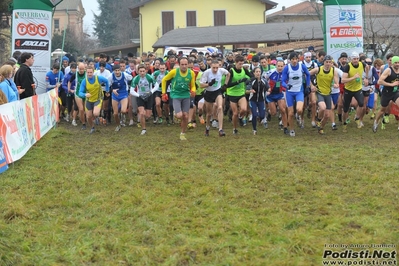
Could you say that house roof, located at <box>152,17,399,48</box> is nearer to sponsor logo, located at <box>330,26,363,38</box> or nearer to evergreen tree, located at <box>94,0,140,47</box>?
sponsor logo, located at <box>330,26,363,38</box>

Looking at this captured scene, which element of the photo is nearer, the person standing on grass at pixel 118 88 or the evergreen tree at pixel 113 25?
the person standing on grass at pixel 118 88

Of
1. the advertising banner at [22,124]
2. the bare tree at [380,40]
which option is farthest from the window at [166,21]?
the advertising banner at [22,124]

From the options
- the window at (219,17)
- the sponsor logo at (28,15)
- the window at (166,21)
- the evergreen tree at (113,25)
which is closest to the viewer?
the sponsor logo at (28,15)

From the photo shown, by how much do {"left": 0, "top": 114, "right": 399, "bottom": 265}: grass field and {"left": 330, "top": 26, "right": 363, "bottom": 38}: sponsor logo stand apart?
15.8 ft

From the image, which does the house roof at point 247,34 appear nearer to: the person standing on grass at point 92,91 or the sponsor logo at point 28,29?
the sponsor logo at point 28,29

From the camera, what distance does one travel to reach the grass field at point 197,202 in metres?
5.27

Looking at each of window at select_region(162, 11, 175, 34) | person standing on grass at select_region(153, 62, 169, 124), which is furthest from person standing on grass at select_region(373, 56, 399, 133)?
window at select_region(162, 11, 175, 34)

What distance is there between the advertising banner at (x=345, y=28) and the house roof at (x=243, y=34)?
1042 inches

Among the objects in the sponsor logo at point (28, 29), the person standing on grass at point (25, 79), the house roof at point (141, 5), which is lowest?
the person standing on grass at point (25, 79)

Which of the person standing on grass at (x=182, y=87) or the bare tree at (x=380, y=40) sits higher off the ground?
the bare tree at (x=380, y=40)

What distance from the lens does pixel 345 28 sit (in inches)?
620

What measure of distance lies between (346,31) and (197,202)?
10255mm

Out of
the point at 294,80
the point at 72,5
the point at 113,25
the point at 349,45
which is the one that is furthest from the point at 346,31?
the point at 72,5

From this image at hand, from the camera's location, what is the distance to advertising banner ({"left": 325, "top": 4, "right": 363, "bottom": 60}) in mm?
15720
